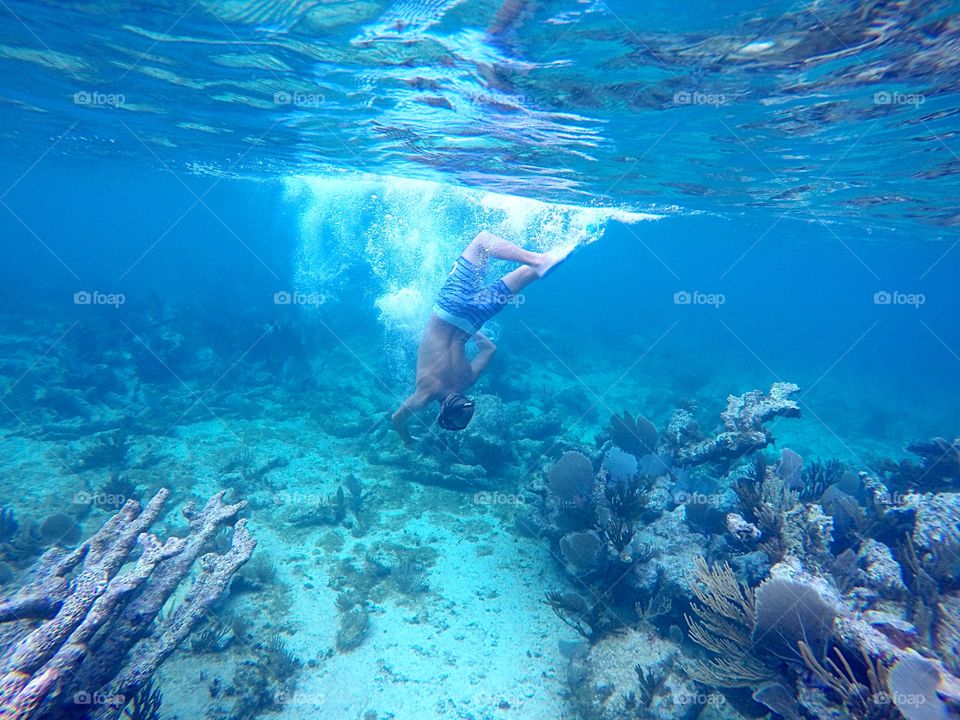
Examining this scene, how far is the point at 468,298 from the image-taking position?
287 inches

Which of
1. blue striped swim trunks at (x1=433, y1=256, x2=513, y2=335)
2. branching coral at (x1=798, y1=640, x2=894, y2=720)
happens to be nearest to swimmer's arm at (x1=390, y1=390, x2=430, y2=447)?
blue striped swim trunks at (x1=433, y1=256, x2=513, y2=335)

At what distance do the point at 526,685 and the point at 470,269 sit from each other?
613cm

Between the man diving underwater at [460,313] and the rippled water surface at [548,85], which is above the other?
the rippled water surface at [548,85]

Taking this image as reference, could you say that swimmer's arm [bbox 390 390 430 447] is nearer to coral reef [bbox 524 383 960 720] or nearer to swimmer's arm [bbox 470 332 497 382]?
swimmer's arm [bbox 470 332 497 382]

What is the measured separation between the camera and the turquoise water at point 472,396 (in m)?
5.52

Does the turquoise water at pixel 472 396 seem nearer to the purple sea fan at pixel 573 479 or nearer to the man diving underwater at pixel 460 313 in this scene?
the purple sea fan at pixel 573 479

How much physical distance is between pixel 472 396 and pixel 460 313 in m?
5.79

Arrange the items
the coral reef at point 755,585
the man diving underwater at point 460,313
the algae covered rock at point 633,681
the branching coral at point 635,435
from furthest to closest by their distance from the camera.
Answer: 1. the branching coral at point 635,435
2. the man diving underwater at point 460,313
3. the algae covered rock at point 633,681
4. the coral reef at point 755,585

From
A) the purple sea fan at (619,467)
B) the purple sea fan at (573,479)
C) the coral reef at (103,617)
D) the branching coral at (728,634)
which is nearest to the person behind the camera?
the coral reef at (103,617)

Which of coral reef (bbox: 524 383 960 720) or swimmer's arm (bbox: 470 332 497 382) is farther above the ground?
swimmer's arm (bbox: 470 332 497 382)

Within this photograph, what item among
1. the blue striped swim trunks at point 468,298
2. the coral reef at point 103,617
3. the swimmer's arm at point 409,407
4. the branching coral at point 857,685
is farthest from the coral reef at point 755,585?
the coral reef at point 103,617

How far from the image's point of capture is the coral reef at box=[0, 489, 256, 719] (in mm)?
3418

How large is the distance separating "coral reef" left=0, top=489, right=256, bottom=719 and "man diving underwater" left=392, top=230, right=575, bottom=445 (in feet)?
10.6

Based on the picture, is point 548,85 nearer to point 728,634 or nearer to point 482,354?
point 482,354
